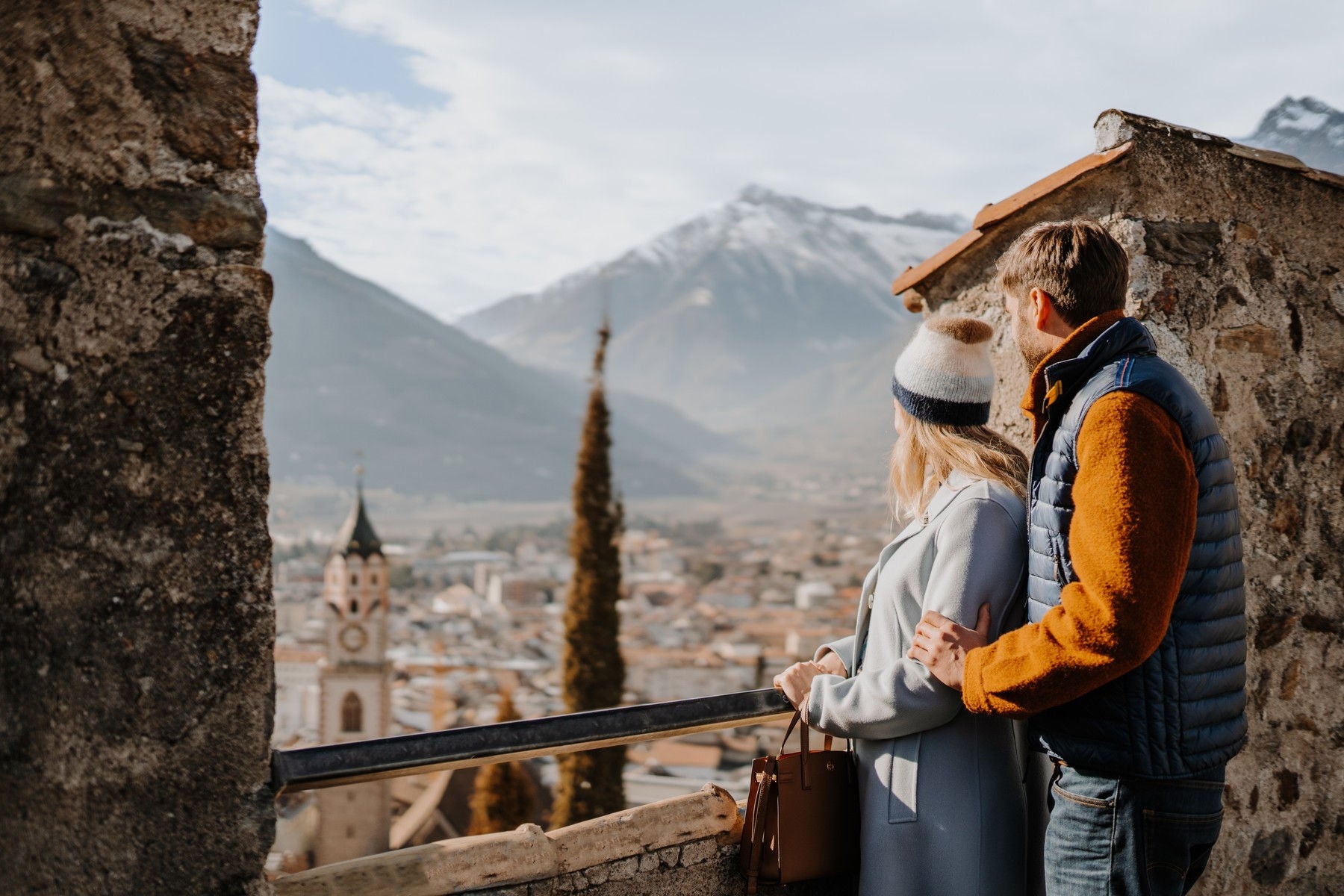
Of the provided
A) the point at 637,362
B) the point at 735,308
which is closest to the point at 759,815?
the point at 637,362

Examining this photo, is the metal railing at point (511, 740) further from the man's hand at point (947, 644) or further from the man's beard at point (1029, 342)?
the man's beard at point (1029, 342)

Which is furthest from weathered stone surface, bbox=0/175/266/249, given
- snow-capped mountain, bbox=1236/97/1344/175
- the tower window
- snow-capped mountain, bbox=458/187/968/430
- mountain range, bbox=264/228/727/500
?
snow-capped mountain, bbox=458/187/968/430

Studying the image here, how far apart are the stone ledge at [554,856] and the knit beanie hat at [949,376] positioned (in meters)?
0.79

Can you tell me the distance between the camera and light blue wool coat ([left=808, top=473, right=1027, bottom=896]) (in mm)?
1493

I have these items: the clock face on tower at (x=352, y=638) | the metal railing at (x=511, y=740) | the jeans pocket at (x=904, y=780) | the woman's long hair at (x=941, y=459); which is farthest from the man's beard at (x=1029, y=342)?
the clock face on tower at (x=352, y=638)

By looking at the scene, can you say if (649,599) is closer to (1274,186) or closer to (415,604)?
(415,604)

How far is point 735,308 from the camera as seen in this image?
5832 inches

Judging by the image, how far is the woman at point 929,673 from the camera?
1.50 metres

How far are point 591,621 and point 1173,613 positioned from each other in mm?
14521

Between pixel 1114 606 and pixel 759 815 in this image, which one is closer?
pixel 1114 606

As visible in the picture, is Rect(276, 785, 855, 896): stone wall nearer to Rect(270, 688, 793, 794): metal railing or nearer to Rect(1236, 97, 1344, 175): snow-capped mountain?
Rect(270, 688, 793, 794): metal railing

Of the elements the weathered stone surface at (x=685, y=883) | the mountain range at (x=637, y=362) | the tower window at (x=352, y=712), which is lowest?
the tower window at (x=352, y=712)

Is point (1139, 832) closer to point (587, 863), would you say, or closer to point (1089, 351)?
point (1089, 351)

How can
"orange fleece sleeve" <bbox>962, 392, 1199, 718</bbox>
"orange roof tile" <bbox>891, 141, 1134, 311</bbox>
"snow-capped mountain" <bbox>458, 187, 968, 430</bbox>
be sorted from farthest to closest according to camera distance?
"snow-capped mountain" <bbox>458, 187, 968, 430</bbox> → "orange roof tile" <bbox>891, 141, 1134, 311</bbox> → "orange fleece sleeve" <bbox>962, 392, 1199, 718</bbox>
